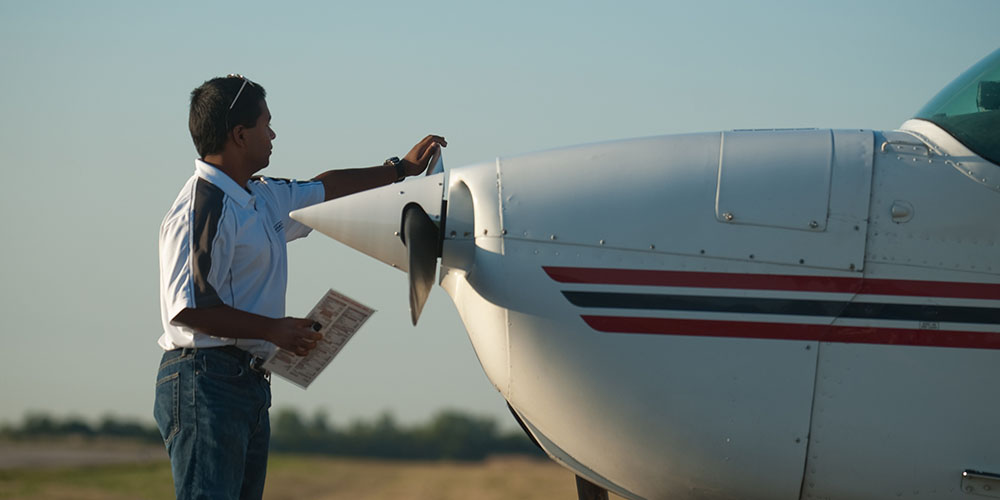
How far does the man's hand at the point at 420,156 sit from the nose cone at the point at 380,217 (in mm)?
1095

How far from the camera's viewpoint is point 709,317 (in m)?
3.75

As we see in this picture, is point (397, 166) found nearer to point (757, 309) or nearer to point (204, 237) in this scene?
point (204, 237)

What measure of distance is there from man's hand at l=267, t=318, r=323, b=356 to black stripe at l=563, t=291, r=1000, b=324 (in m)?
1.07

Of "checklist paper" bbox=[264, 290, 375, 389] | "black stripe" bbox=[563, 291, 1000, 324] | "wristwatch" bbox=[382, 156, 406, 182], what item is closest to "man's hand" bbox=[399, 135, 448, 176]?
"wristwatch" bbox=[382, 156, 406, 182]

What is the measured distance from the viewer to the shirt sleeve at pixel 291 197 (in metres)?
4.60

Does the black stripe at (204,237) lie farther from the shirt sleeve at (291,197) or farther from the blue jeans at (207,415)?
the shirt sleeve at (291,197)

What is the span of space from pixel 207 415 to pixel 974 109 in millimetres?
3260

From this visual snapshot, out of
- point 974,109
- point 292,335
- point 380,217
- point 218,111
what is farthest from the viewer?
point 218,111

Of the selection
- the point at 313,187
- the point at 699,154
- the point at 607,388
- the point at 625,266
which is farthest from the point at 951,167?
the point at 313,187

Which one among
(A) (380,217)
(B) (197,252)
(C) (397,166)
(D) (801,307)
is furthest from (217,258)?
(D) (801,307)

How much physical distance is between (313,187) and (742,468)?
2.37 m

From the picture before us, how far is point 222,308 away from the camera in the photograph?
380 centimetres

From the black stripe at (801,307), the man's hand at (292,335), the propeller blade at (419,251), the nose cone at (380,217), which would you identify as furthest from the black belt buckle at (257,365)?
the black stripe at (801,307)

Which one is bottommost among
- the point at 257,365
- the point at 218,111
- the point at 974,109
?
the point at 257,365
